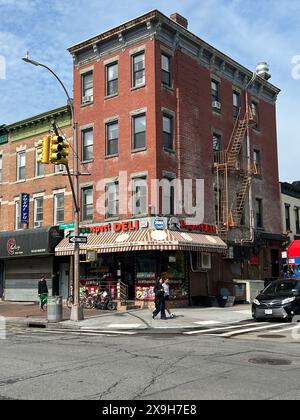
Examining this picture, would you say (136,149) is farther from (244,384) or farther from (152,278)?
(244,384)

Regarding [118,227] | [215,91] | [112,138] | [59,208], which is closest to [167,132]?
[112,138]

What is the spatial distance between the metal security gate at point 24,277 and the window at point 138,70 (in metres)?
11.7

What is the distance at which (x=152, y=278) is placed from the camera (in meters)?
25.1

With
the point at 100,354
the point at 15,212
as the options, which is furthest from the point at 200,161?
the point at 100,354

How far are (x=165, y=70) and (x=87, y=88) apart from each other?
203 inches

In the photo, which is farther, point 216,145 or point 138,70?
point 216,145

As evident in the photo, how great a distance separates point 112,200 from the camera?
2708cm

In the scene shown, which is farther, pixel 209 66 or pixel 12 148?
pixel 12 148

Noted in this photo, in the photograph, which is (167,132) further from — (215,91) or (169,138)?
(215,91)

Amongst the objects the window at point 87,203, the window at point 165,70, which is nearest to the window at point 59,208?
the window at point 87,203

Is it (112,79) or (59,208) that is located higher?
(112,79)

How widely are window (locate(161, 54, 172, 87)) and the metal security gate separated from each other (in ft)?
40.8

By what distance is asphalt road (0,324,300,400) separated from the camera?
7.43 m
